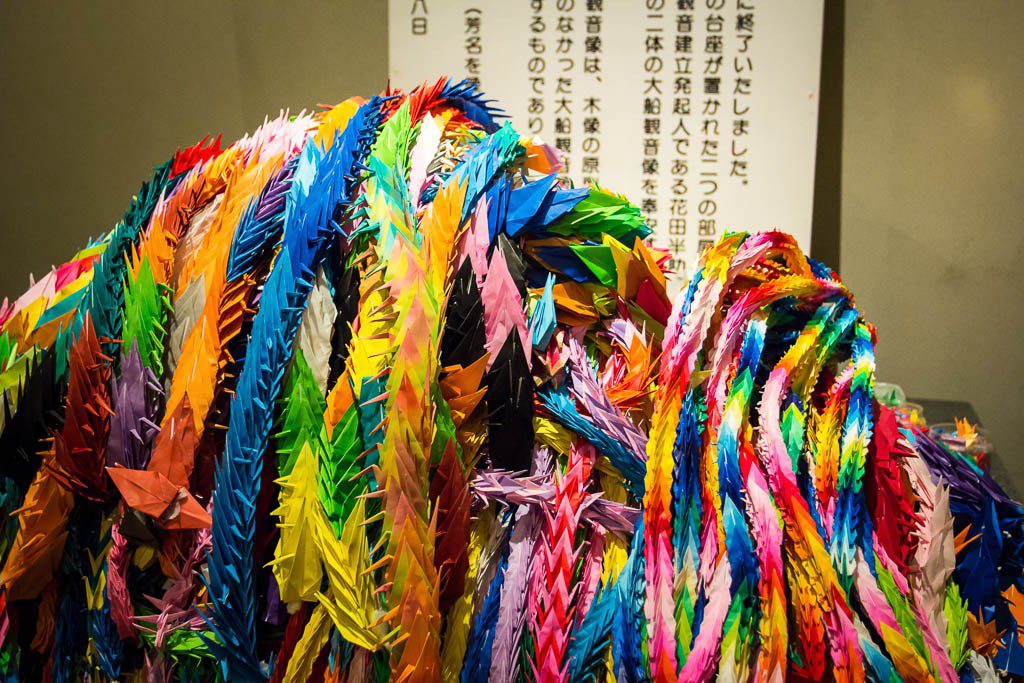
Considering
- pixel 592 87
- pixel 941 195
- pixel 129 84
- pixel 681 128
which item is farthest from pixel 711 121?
pixel 129 84

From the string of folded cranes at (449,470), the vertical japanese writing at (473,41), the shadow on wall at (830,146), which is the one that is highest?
the vertical japanese writing at (473,41)

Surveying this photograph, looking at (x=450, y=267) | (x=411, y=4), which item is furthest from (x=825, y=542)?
(x=411, y=4)

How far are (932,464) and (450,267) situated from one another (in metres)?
0.20

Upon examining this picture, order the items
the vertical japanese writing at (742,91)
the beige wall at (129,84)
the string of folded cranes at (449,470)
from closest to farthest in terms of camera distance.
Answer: the string of folded cranes at (449,470) < the vertical japanese writing at (742,91) < the beige wall at (129,84)

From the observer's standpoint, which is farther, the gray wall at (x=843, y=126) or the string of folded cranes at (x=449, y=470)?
the gray wall at (x=843, y=126)

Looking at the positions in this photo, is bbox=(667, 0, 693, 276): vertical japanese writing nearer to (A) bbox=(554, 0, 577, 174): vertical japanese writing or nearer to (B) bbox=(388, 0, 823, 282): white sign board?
Result: (B) bbox=(388, 0, 823, 282): white sign board

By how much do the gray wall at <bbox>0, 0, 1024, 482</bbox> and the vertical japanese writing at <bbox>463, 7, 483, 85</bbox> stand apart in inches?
5.2

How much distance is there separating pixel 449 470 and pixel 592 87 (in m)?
0.84

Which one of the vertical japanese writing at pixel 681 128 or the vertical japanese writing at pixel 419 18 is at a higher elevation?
the vertical japanese writing at pixel 419 18

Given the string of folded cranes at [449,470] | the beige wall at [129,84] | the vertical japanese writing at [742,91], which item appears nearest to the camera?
the string of folded cranes at [449,470]

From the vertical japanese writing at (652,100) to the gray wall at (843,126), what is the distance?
22 cm

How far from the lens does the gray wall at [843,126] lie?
98 centimetres

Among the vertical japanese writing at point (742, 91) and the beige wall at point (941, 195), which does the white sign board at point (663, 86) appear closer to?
the vertical japanese writing at point (742, 91)

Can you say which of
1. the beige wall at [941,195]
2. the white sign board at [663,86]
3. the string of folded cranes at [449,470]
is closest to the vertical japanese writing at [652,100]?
the white sign board at [663,86]
